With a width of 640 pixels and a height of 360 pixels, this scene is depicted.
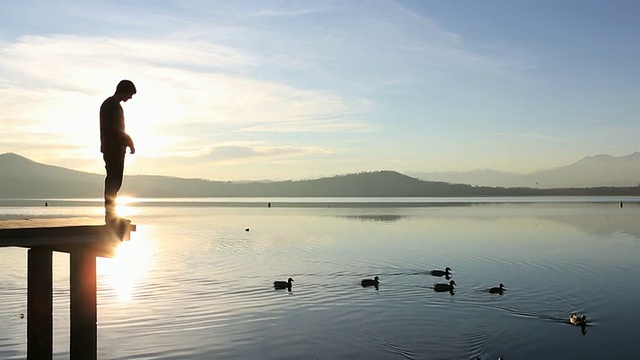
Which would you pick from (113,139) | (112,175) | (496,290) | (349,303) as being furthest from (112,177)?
(496,290)

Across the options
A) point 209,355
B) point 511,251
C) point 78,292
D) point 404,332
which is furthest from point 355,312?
point 511,251

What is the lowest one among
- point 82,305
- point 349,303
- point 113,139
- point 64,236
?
point 349,303

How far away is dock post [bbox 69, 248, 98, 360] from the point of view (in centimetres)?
1223

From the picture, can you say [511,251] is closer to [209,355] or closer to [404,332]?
[404,332]

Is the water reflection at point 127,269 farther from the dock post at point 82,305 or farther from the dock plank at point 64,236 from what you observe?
the dock plank at point 64,236

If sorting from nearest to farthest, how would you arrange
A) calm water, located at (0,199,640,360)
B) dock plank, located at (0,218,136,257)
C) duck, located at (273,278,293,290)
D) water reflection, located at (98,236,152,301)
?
1. dock plank, located at (0,218,136,257)
2. calm water, located at (0,199,640,360)
3. water reflection, located at (98,236,152,301)
4. duck, located at (273,278,293,290)

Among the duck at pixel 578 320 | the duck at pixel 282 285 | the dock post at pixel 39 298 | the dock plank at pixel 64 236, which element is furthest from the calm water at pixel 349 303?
the dock plank at pixel 64 236

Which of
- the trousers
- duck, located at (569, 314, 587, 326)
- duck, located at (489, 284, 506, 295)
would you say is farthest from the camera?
duck, located at (489, 284, 506, 295)

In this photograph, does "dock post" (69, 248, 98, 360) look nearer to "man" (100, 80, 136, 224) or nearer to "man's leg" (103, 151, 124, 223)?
"man's leg" (103, 151, 124, 223)

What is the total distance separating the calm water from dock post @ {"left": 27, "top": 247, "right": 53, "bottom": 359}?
871 cm

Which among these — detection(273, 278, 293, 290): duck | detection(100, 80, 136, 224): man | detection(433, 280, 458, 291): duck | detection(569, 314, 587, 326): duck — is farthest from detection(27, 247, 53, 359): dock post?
detection(433, 280, 458, 291): duck

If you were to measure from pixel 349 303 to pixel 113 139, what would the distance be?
69.2 feet

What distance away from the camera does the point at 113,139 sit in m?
12.1

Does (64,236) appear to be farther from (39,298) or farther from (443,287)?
(443,287)
